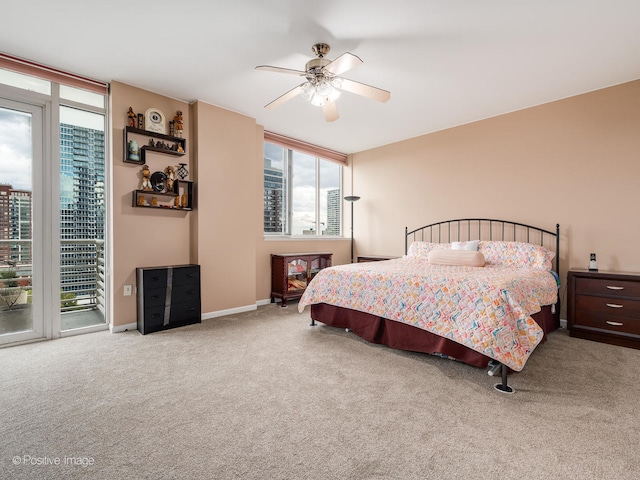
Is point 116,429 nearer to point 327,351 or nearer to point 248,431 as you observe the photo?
point 248,431

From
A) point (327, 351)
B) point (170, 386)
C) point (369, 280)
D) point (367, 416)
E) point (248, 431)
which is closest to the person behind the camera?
point (248, 431)

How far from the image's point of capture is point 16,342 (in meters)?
2.89

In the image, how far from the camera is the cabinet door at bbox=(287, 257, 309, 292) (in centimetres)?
455

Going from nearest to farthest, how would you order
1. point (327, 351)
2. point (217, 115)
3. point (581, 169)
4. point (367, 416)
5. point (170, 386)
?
1. point (367, 416)
2. point (170, 386)
3. point (327, 351)
4. point (581, 169)
5. point (217, 115)

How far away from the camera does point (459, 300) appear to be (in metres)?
2.34

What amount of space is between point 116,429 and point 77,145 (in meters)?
2.94

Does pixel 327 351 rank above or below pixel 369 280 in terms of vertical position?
below

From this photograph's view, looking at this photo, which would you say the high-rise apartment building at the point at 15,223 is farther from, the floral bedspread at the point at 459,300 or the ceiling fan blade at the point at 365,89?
the ceiling fan blade at the point at 365,89

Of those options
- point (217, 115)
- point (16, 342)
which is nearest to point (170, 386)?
point (16, 342)

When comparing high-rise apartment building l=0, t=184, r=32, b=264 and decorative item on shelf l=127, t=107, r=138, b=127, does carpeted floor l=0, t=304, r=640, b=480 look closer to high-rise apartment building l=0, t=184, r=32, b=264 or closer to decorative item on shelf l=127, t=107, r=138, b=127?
high-rise apartment building l=0, t=184, r=32, b=264

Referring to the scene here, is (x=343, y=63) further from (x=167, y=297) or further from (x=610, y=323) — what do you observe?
(x=610, y=323)

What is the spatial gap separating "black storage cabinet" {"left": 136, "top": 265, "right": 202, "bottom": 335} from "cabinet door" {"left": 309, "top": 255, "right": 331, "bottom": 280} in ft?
5.72

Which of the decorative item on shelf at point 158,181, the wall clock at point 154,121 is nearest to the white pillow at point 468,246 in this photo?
the decorative item on shelf at point 158,181

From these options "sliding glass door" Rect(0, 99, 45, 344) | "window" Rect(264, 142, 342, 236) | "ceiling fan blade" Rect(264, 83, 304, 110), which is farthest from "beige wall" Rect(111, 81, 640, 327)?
"ceiling fan blade" Rect(264, 83, 304, 110)
